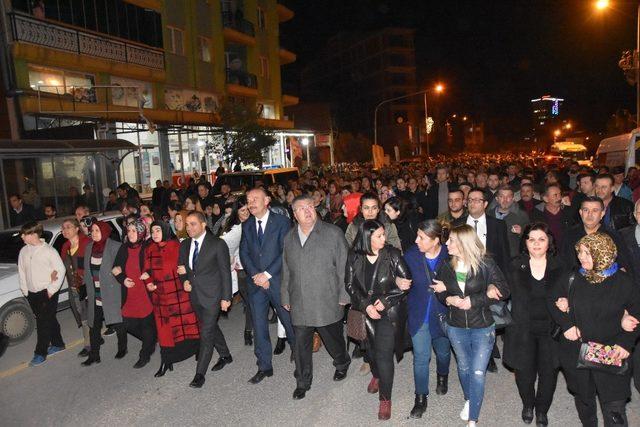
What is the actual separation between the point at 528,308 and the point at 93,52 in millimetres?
21468

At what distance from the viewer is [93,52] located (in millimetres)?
21562

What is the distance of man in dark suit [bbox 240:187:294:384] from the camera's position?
589 centimetres

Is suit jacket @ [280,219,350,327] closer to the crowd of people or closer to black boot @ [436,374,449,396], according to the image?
the crowd of people

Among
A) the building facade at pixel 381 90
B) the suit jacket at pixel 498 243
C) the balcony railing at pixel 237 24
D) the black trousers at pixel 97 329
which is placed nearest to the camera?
the suit jacket at pixel 498 243

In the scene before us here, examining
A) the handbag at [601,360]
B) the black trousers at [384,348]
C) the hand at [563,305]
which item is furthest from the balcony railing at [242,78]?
the handbag at [601,360]

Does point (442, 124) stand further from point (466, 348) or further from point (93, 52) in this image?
point (466, 348)

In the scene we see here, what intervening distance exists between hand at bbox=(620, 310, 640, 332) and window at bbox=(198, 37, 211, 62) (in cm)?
2929

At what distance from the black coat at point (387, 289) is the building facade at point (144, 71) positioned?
504 inches

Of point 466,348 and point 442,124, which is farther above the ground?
point 442,124

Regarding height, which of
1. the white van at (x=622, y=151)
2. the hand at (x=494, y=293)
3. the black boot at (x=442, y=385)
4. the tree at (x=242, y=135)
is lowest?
the black boot at (x=442, y=385)

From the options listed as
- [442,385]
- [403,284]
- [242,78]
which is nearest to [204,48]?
[242,78]

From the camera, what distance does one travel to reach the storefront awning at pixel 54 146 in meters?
13.1

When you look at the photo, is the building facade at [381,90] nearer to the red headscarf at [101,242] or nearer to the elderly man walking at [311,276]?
the red headscarf at [101,242]

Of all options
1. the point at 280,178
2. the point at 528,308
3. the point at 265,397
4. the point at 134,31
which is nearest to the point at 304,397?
the point at 265,397
